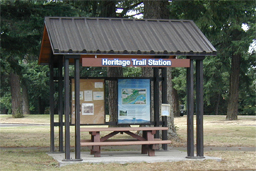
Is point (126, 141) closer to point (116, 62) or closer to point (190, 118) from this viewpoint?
point (190, 118)

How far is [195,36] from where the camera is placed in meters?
11.7

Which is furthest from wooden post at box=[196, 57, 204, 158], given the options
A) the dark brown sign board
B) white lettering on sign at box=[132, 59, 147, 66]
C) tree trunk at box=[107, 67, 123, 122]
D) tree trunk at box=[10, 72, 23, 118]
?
tree trunk at box=[10, 72, 23, 118]

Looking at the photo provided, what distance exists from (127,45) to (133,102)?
84.1 inches

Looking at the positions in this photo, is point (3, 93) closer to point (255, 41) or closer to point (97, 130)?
point (255, 41)

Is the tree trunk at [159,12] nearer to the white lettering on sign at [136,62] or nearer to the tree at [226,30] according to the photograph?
the tree at [226,30]

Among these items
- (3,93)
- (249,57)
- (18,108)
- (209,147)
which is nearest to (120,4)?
(209,147)

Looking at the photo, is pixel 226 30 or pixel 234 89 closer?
pixel 226 30

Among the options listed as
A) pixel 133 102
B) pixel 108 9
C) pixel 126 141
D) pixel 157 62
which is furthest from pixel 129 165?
pixel 108 9

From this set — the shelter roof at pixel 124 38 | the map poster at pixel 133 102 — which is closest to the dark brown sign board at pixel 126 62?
the shelter roof at pixel 124 38

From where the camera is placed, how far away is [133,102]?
12250mm

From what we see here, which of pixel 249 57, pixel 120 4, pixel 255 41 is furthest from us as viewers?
pixel 249 57

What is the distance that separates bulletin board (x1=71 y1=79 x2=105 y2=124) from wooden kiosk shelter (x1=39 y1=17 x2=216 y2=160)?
632 mm

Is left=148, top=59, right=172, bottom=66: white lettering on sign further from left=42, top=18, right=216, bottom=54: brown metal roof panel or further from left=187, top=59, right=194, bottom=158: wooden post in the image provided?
left=187, top=59, right=194, bottom=158: wooden post

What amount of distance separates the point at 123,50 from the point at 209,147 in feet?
20.4
